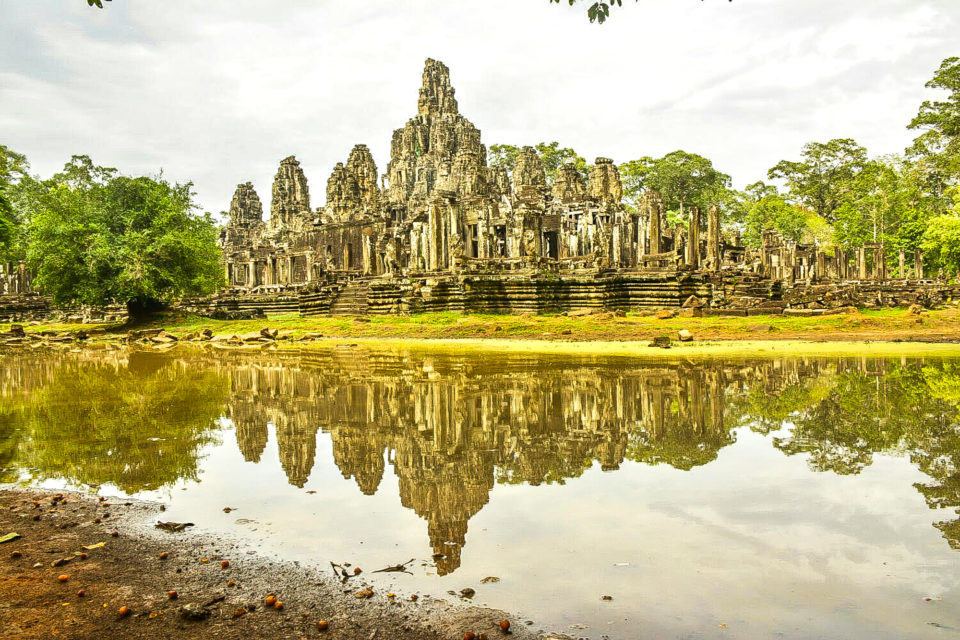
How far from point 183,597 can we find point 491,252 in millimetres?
29665

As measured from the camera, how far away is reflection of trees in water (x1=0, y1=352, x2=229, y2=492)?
488cm

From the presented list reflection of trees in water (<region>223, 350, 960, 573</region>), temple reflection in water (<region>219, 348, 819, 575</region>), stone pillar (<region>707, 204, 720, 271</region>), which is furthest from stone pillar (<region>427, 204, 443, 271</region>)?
reflection of trees in water (<region>223, 350, 960, 573</region>)

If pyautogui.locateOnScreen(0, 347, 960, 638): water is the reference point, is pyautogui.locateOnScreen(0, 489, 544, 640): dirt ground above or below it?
above

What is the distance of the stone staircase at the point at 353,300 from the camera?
2797cm

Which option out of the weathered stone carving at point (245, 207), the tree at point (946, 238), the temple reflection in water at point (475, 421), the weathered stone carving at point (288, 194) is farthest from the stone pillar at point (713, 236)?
the weathered stone carving at point (245, 207)

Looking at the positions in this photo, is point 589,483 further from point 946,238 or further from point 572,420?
point 946,238

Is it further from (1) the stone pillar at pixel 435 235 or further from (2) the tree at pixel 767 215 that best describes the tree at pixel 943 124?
(1) the stone pillar at pixel 435 235

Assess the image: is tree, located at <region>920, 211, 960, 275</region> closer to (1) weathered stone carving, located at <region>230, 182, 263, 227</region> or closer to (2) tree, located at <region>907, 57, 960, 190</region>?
(2) tree, located at <region>907, 57, 960, 190</region>

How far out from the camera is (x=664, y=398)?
754 centimetres

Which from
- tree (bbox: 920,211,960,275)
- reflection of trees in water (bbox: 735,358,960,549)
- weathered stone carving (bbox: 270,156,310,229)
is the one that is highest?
weathered stone carving (bbox: 270,156,310,229)

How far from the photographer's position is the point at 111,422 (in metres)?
6.79

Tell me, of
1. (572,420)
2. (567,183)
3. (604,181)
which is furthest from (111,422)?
(567,183)

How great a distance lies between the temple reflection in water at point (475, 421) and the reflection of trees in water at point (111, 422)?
0.10 ft

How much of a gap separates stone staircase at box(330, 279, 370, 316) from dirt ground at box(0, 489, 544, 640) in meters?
24.1
